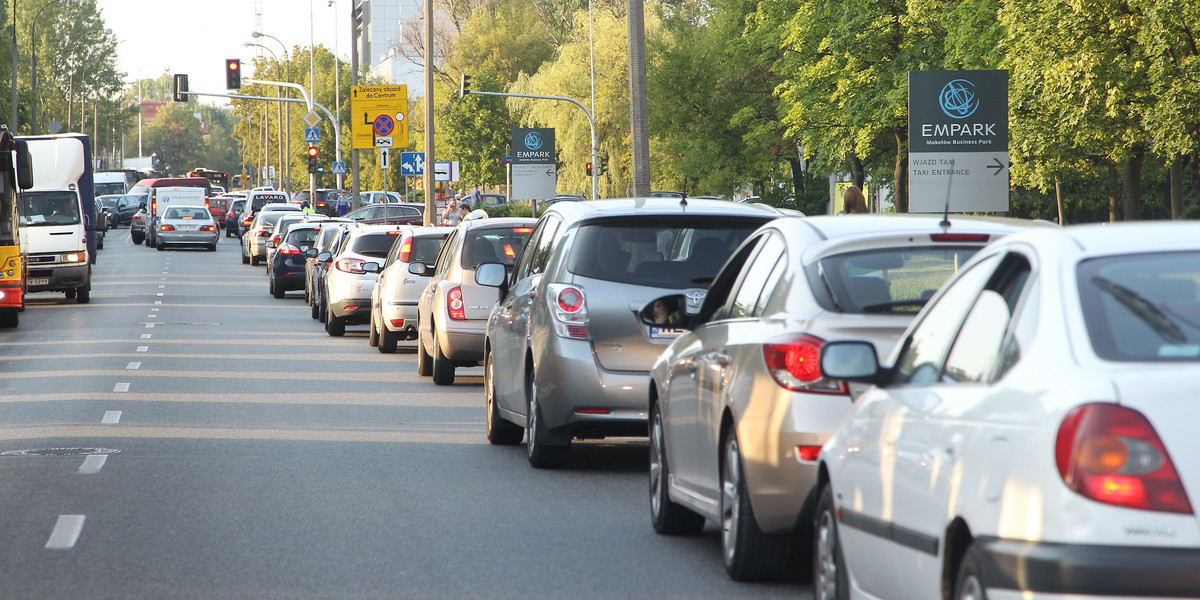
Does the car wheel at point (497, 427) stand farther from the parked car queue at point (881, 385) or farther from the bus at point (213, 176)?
the bus at point (213, 176)

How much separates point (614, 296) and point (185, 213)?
53.5 m

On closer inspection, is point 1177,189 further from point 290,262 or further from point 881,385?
point 881,385

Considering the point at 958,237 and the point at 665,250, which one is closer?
the point at 958,237

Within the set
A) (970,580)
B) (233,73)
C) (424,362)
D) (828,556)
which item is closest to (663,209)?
(828,556)

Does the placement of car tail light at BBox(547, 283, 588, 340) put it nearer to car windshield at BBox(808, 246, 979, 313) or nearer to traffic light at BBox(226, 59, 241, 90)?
car windshield at BBox(808, 246, 979, 313)

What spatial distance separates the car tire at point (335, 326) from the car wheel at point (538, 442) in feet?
45.0

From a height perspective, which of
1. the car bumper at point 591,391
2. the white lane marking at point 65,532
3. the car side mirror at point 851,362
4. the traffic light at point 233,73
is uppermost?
the traffic light at point 233,73

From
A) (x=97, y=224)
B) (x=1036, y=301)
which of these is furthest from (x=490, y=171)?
(x=1036, y=301)

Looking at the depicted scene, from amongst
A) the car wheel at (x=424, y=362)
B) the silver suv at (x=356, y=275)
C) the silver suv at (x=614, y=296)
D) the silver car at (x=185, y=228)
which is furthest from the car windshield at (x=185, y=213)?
the silver suv at (x=614, y=296)

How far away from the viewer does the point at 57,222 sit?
32.2 metres

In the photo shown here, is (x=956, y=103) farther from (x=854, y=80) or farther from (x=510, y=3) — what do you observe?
(x=510, y=3)

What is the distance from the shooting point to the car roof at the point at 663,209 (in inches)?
410

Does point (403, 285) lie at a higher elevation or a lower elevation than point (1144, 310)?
lower

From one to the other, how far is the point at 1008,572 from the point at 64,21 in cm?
14331
